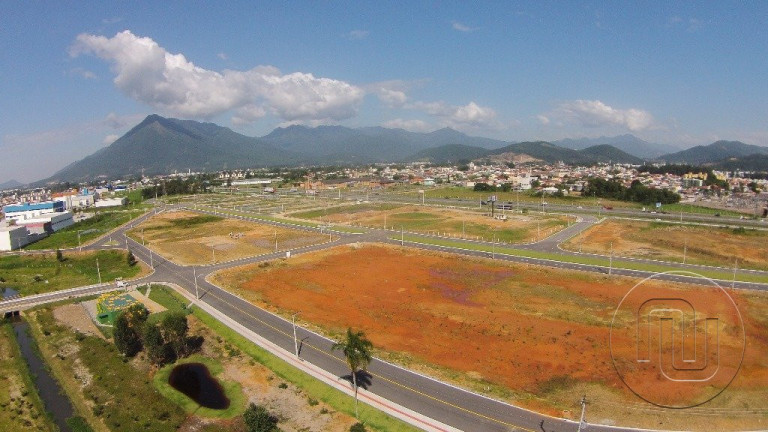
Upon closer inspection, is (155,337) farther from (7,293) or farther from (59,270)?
(59,270)

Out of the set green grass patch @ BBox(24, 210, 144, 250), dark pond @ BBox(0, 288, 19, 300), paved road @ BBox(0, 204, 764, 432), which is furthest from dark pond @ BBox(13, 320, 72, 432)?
green grass patch @ BBox(24, 210, 144, 250)

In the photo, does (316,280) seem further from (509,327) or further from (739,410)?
(739,410)

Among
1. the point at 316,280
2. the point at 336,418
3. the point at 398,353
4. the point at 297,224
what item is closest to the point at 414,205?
the point at 297,224

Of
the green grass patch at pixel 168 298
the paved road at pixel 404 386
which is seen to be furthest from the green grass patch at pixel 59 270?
the green grass patch at pixel 168 298

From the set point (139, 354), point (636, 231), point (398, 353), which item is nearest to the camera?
point (398, 353)

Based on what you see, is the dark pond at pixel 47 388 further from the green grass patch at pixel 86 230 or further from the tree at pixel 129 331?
the green grass patch at pixel 86 230

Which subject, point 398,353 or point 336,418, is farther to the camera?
point 398,353

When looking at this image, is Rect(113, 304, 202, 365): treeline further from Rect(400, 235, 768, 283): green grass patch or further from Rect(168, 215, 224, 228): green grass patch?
Rect(168, 215, 224, 228): green grass patch
